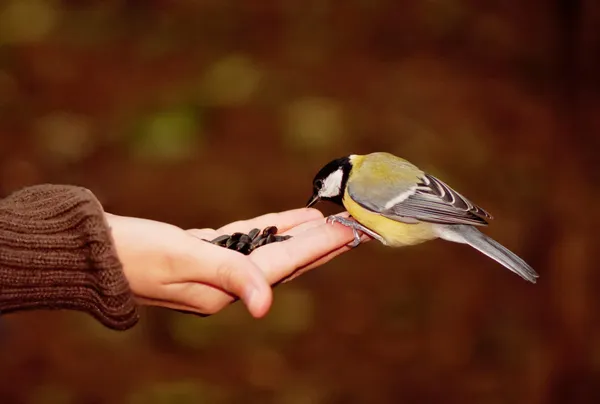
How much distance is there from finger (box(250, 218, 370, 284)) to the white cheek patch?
12 centimetres

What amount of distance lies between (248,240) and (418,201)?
0.35 metres

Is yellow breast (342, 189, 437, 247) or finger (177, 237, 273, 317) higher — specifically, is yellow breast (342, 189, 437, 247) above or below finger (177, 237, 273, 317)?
below

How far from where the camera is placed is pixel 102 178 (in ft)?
6.53

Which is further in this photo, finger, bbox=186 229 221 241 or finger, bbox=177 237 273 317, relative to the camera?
finger, bbox=186 229 221 241

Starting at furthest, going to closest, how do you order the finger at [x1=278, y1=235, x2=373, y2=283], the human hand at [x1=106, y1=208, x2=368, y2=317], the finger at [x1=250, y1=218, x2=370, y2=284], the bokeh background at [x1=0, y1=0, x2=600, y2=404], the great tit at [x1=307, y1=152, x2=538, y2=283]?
the bokeh background at [x1=0, y1=0, x2=600, y2=404], the great tit at [x1=307, y1=152, x2=538, y2=283], the finger at [x1=278, y1=235, x2=373, y2=283], the finger at [x1=250, y1=218, x2=370, y2=284], the human hand at [x1=106, y1=208, x2=368, y2=317]

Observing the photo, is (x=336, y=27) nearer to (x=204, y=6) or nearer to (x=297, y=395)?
(x=204, y=6)

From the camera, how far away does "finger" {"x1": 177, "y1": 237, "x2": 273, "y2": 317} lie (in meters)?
0.87

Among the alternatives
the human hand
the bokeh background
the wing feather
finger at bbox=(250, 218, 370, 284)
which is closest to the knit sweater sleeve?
the human hand

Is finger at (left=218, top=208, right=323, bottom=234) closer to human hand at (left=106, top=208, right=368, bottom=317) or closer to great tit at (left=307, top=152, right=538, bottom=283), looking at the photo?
great tit at (left=307, top=152, right=538, bottom=283)

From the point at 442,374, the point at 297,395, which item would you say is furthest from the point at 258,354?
the point at 442,374

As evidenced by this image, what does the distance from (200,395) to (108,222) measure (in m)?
1.06

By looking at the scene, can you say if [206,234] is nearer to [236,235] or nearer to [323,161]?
[236,235]

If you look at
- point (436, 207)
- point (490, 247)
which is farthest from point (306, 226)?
point (490, 247)

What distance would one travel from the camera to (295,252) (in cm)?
113
